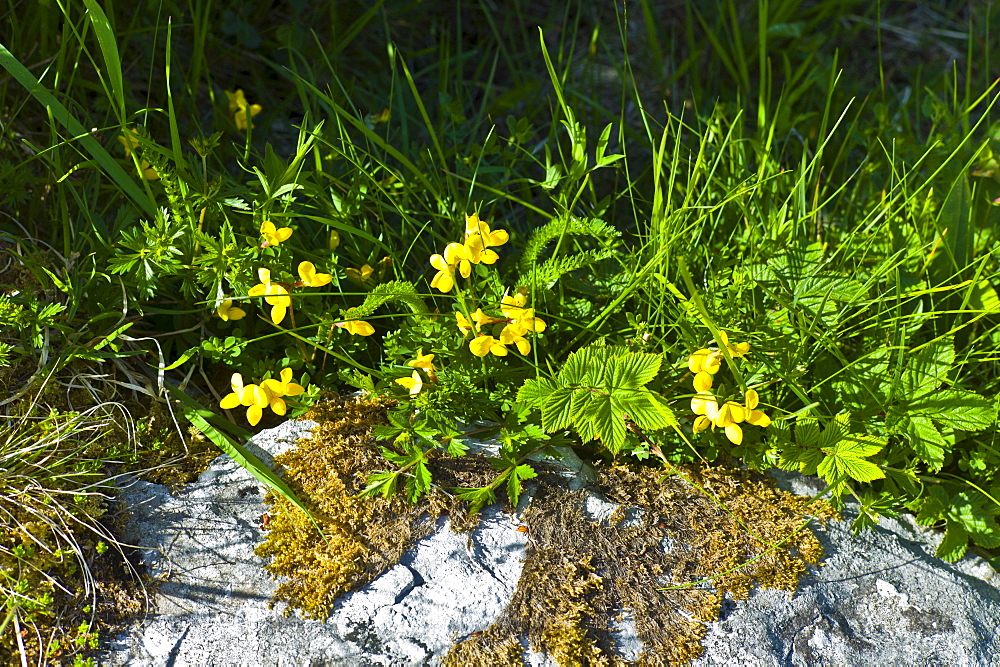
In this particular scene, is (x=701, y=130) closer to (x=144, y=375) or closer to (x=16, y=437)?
(x=144, y=375)

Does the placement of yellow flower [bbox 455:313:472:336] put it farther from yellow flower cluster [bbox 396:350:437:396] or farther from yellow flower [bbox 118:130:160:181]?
yellow flower [bbox 118:130:160:181]

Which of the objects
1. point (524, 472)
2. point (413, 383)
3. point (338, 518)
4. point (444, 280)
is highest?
point (444, 280)

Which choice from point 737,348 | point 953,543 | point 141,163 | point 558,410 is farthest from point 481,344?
point 953,543

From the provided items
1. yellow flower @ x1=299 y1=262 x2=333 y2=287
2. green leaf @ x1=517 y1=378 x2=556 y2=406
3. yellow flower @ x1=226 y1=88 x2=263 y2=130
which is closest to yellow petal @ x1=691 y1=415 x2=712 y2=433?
green leaf @ x1=517 y1=378 x2=556 y2=406

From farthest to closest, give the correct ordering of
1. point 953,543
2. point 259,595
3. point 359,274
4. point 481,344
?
point 359,274 < point 953,543 < point 481,344 < point 259,595

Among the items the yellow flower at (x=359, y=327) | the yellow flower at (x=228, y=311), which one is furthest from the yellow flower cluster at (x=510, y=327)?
the yellow flower at (x=228, y=311)

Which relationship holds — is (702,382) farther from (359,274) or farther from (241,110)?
(241,110)

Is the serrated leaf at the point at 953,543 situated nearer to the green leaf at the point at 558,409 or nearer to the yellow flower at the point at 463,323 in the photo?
the green leaf at the point at 558,409
